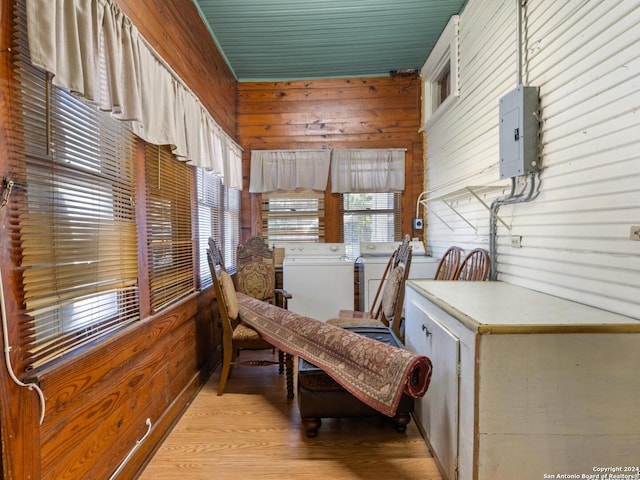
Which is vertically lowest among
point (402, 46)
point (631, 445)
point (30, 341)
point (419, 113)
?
point (631, 445)

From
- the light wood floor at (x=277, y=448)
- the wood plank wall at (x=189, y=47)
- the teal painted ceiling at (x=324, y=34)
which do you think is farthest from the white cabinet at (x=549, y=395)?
the teal painted ceiling at (x=324, y=34)

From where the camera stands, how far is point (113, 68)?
138 centimetres

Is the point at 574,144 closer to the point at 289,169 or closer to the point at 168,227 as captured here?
the point at 168,227

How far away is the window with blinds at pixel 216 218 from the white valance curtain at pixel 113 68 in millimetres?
564

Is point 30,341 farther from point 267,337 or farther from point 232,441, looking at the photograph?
point 267,337

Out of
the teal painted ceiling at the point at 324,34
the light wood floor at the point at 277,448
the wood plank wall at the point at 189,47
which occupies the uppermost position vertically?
the teal painted ceiling at the point at 324,34

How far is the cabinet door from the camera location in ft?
4.50

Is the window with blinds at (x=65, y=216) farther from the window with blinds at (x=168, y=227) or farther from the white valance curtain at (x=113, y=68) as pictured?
the window with blinds at (x=168, y=227)

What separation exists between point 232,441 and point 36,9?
2.19m

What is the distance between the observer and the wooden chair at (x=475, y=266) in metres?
2.33

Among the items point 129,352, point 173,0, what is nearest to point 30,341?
point 129,352

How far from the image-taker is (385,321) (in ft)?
8.46

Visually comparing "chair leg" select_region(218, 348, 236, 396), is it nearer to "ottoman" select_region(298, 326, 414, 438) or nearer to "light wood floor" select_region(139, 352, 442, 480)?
"light wood floor" select_region(139, 352, 442, 480)

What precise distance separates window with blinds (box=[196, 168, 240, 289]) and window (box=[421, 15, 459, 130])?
250 centimetres
